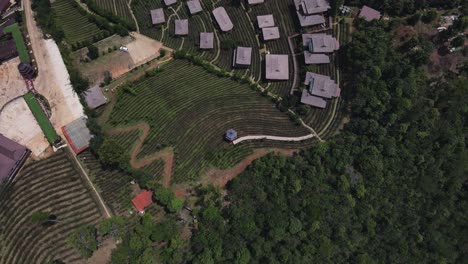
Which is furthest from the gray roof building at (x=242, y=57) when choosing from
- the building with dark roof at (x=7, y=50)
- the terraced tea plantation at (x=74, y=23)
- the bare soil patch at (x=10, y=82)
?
the building with dark roof at (x=7, y=50)

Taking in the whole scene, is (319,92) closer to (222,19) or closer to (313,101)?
(313,101)

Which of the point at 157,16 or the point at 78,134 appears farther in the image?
the point at 157,16

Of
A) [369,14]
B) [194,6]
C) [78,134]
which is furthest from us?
[194,6]

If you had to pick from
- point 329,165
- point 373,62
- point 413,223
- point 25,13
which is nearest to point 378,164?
point 329,165

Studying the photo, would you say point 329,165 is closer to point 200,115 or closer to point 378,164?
point 378,164

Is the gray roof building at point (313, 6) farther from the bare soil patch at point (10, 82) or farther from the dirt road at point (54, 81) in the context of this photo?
the bare soil patch at point (10, 82)

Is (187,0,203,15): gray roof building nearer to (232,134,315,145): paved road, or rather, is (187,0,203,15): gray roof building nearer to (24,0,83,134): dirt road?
(24,0,83,134): dirt road

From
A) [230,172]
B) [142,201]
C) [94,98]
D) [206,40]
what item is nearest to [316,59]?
[206,40]

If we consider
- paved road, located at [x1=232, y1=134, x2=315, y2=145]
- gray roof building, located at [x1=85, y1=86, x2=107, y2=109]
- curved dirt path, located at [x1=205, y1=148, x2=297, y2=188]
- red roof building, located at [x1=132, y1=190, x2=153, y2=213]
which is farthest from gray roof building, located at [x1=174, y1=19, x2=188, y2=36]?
red roof building, located at [x1=132, y1=190, x2=153, y2=213]
